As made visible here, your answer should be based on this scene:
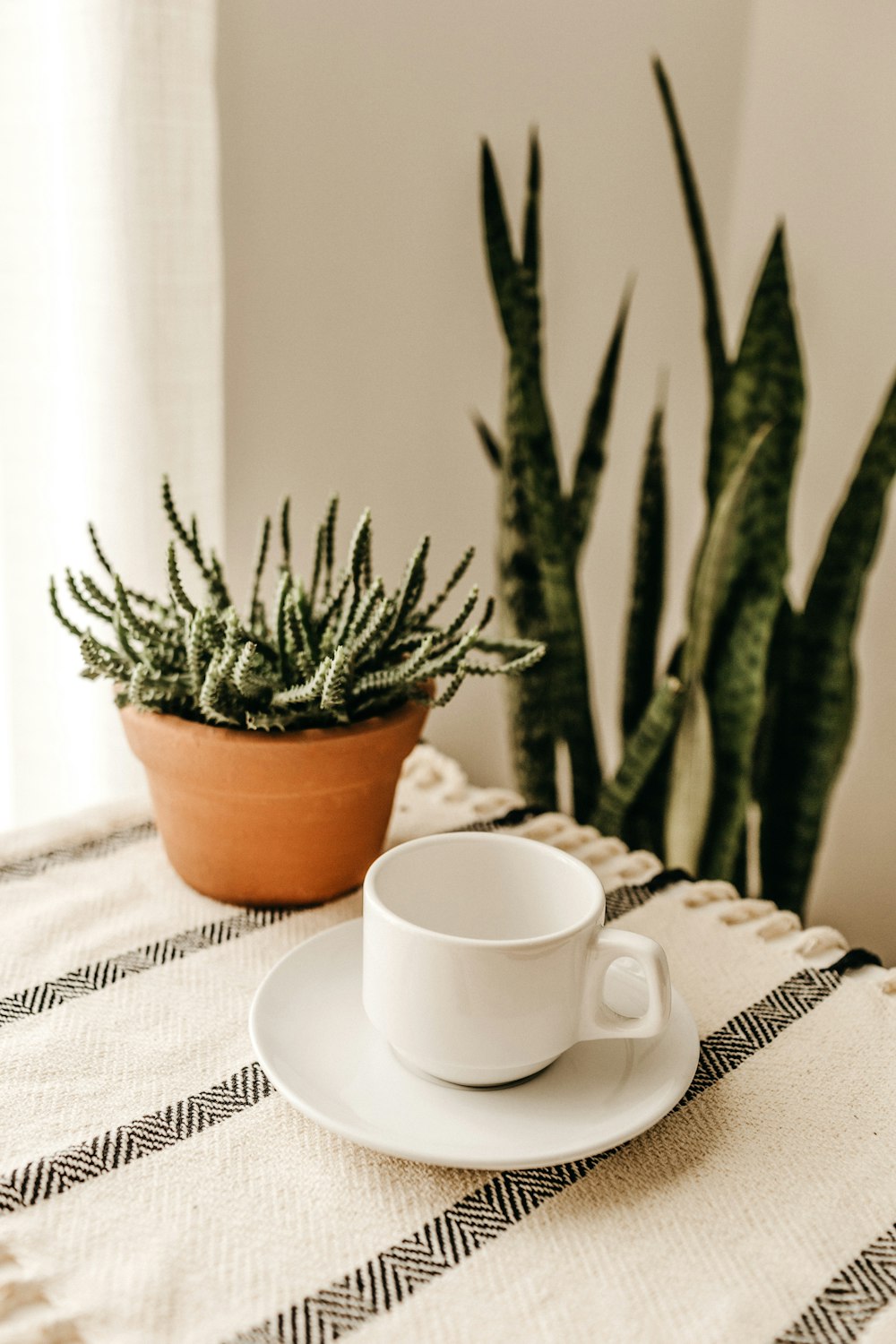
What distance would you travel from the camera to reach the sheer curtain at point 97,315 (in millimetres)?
682

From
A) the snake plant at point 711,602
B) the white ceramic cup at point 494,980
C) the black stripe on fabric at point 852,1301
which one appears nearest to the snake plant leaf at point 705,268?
the snake plant at point 711,602

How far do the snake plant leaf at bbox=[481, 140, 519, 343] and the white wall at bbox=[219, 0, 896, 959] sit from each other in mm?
100

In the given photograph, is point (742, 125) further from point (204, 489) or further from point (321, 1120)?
point (321, 1120)

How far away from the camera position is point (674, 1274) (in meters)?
0.35

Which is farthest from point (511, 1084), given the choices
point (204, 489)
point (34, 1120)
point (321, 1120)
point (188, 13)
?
point (188, 13)

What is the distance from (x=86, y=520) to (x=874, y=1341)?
0.65m

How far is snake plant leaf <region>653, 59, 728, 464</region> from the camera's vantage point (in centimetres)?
89

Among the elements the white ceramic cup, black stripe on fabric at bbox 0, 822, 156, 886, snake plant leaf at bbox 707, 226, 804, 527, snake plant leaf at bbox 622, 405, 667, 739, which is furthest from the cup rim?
snake plant leaf at bbox 622, 405, 667, 739

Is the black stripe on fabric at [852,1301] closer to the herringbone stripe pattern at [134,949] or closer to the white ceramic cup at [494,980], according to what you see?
the white ceramic cup at [494,980]

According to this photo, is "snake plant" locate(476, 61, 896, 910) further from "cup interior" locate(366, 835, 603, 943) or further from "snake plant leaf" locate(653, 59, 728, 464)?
"cup interior" locate(366, 835, 603, 943)

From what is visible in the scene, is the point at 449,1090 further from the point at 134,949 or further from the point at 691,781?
the point at 691,781

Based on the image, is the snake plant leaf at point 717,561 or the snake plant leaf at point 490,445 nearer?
the snake plant leaf at point 717,561

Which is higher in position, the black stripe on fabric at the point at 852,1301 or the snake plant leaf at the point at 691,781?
the black stripe on fabric at the point at 852,1301

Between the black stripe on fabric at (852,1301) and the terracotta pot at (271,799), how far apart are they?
0.98ft
